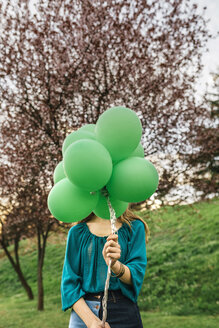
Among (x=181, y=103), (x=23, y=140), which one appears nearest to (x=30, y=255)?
(x=23, y=140)

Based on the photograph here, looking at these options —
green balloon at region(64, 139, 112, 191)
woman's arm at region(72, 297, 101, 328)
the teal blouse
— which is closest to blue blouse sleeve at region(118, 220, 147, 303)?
the teal blouse

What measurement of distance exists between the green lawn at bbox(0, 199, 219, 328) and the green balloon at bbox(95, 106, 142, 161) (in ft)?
14.3

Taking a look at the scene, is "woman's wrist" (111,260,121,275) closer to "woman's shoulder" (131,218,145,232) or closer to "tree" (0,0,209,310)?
"woman's shoulder" (131,218,145,232)

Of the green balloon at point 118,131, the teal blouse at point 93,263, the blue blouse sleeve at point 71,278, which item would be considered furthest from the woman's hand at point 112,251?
the green balloon at point 118,131

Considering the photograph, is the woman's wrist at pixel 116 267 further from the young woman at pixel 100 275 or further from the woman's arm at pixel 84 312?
the woman's arm at pixel 84 312

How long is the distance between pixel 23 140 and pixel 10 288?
31.3ft

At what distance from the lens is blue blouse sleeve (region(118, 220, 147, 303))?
79.1 inches

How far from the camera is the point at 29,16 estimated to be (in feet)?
19.3

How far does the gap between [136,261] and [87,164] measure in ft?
2.65

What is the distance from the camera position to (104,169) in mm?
1797

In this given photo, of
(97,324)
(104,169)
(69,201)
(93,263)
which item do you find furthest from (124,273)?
(104,169)

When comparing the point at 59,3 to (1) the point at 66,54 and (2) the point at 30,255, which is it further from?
(2) the point at 30,255

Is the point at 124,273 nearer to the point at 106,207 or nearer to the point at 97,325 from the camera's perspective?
the point at 97,325

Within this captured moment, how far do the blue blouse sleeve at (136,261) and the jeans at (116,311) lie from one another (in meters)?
0.05
